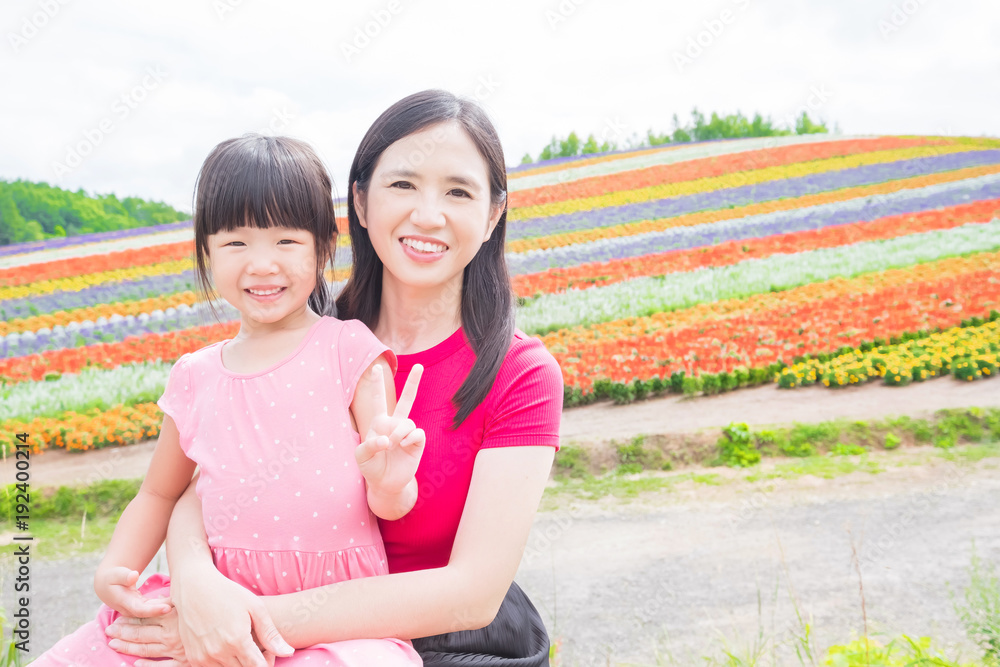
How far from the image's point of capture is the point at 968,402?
535cm

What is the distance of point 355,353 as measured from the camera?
61.1 inches

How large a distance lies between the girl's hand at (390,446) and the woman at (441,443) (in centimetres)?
19

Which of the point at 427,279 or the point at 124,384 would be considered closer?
the point at 427,279

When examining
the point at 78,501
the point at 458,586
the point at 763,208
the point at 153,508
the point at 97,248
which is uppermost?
the point at 97,248

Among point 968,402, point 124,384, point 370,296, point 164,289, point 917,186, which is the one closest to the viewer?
point 370,296

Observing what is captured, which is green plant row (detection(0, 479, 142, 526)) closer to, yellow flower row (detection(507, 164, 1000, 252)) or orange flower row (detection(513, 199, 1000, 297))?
orange flower row (detection(513, 199, 1000, 297))

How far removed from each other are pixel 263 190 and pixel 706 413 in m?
4.47

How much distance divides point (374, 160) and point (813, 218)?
9227 mm

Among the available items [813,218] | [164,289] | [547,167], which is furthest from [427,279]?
[547,167]

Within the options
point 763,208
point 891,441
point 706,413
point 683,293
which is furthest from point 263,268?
point 763,208

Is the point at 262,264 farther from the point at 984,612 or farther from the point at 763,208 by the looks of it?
the point at 763,208

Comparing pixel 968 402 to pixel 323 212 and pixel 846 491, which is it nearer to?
pixel 846 491

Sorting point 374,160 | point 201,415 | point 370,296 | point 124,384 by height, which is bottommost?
point 124,384

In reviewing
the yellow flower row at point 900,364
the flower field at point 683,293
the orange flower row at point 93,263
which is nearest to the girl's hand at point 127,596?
the flower field at point 683,293
